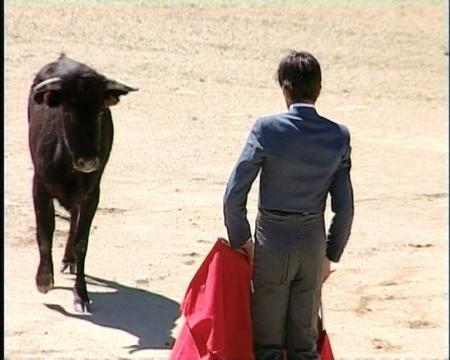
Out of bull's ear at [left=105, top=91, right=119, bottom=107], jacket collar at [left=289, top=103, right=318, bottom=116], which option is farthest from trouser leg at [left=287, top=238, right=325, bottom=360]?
bull's ear at [left=105, top=91, right=119, bottom=107]

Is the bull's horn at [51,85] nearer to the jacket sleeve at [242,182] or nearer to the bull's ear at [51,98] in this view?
the bull's ear at [51,98]

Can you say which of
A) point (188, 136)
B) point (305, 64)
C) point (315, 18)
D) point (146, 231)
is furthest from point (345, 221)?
point (315, 18)

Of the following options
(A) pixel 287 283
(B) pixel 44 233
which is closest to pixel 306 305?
(A) pixel 287 283

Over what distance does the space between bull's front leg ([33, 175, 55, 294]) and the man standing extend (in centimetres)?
261

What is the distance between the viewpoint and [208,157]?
457 inches

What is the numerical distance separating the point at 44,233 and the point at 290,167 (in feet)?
10.2

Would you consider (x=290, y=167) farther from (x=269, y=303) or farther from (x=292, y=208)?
(x=269, y=303)

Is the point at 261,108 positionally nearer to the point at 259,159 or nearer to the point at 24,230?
the point at 24,230

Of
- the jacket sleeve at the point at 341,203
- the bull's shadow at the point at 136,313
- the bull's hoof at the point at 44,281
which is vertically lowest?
the bull's shadow at the point at 136,313

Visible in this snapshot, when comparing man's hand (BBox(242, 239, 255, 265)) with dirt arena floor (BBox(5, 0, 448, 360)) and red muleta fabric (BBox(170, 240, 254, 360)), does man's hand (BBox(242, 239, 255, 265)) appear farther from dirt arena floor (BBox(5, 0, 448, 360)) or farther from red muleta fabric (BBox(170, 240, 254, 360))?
dirt arena floor (BBox(5, 0, 448, 360))

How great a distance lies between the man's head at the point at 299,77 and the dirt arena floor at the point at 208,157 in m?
2.16

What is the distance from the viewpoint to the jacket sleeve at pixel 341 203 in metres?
5.41

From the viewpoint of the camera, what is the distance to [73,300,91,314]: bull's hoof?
7.70 metres

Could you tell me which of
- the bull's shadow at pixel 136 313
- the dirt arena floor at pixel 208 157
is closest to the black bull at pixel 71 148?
the bull's shadow at pixel 136 313
